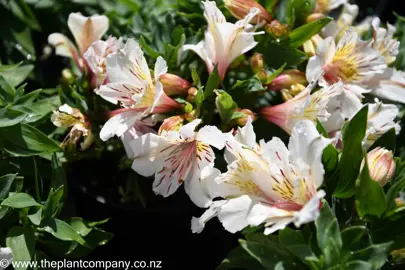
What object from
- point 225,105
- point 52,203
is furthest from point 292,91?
point 52,203

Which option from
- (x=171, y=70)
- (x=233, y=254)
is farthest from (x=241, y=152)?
(x=171, y=70)

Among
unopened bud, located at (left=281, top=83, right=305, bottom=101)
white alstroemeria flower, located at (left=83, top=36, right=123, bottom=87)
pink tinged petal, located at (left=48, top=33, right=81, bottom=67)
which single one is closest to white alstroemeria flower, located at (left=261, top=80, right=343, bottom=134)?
unopened bud, located at (left=281, top=83, right=305, bottom=101)

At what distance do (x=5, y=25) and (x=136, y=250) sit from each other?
1.56 ft

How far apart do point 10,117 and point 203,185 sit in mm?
281

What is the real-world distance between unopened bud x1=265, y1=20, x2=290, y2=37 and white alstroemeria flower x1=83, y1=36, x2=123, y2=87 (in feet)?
0.70

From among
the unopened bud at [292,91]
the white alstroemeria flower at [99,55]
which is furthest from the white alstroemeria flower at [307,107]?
the white alstroemeria flower at [99,55]

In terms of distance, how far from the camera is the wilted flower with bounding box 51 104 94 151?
2.62 feet

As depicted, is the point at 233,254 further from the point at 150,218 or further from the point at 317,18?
the point at 317,18

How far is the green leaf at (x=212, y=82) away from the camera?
75cm

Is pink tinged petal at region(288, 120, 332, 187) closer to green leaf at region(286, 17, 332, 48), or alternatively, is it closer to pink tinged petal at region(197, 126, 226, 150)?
pink tinged petal at region(197, 126, 226, 150)

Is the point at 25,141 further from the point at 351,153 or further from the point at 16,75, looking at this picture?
the point at 351,153

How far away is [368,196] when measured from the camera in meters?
0.65

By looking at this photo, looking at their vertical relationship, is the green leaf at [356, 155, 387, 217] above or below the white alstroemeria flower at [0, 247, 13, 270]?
above

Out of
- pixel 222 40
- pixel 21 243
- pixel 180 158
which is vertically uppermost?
pixel 222 40
